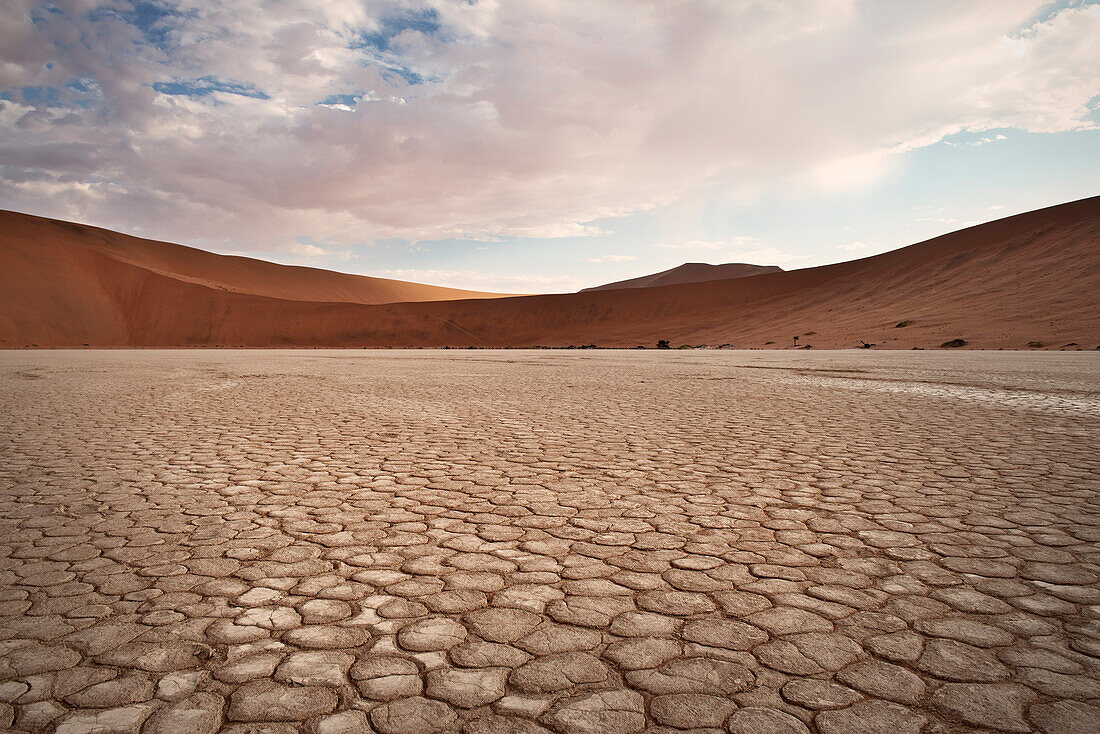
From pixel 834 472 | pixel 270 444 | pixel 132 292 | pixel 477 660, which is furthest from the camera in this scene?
pixel 132 292

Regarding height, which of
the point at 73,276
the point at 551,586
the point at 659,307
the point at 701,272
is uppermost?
the point at 701,272

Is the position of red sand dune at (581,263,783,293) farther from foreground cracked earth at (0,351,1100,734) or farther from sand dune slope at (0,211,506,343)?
foreground cracked earth at (0,351,1100,734)

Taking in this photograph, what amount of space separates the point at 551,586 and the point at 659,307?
206 feet

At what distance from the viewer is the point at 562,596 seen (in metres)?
2.27

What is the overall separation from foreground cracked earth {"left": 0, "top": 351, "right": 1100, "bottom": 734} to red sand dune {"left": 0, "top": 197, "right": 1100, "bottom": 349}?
29.8 metres

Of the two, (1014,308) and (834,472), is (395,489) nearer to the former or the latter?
(834,472)

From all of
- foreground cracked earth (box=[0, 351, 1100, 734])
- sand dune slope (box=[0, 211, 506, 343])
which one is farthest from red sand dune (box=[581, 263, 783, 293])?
foreground cracked earth (box=[0, 351, 1100, 734])

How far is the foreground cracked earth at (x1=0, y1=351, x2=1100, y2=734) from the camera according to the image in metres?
1.62

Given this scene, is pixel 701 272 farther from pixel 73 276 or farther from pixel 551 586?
pixel 551 586

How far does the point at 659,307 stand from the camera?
6353 centimetres

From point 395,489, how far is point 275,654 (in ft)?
6.71

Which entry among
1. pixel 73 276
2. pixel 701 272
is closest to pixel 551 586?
pixel 73 276

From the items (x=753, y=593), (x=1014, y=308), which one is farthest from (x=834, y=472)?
(x=1014, y=308)

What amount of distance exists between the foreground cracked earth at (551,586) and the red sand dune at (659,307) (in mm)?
29750
